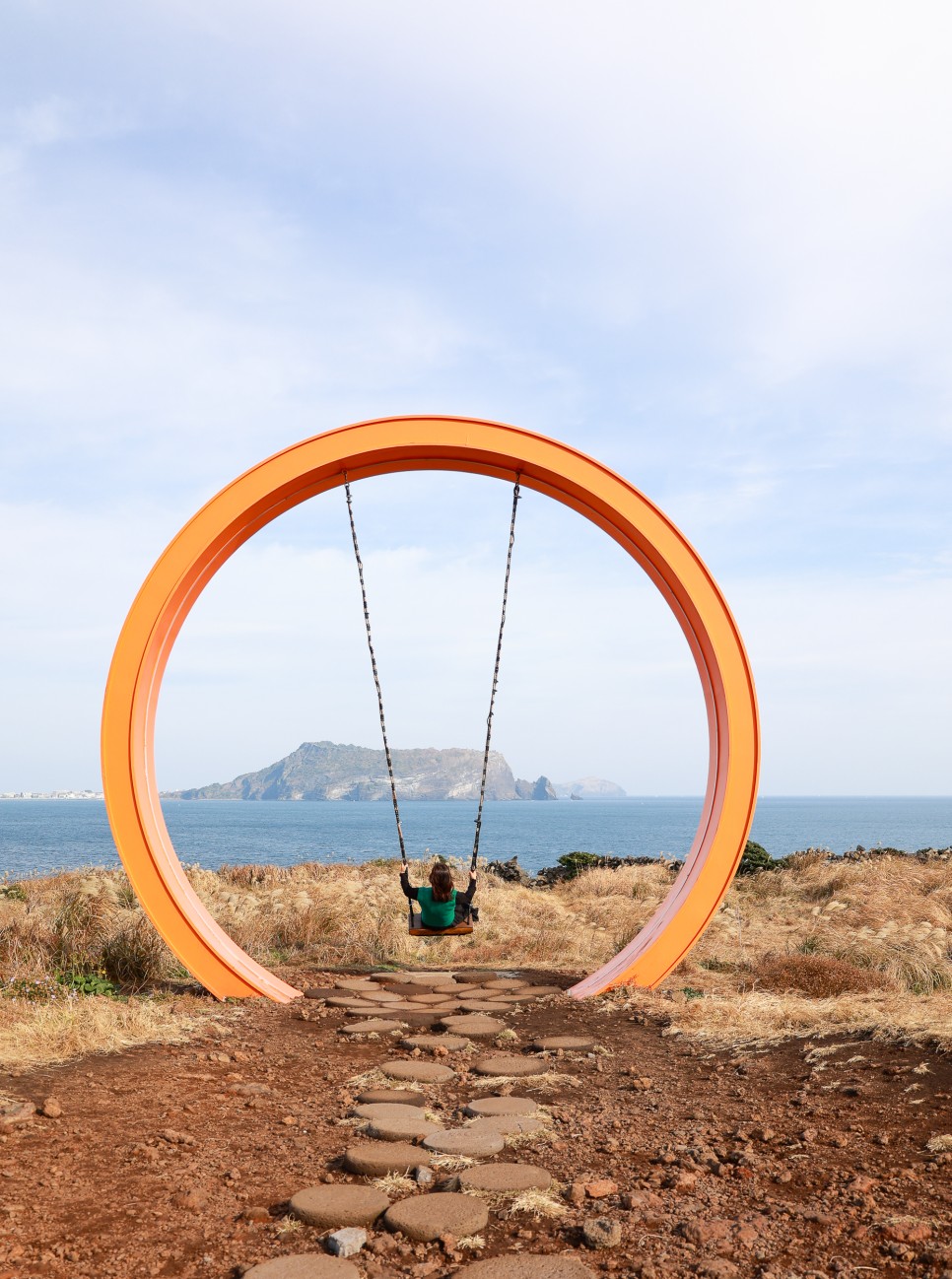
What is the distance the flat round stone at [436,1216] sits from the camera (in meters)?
3.38

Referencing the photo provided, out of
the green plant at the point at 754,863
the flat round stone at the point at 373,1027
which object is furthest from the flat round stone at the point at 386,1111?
the green plant at the point at 754,863

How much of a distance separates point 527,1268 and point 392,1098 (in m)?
2.13

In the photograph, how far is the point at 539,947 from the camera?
10586 mm

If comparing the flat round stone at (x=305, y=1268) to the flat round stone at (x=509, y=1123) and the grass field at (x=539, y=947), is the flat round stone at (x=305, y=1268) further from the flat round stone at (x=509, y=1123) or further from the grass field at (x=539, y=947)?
the grass field at (x=539, y=947)

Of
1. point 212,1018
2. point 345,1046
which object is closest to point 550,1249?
point 345,1046

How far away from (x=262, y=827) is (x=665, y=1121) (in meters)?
84.2

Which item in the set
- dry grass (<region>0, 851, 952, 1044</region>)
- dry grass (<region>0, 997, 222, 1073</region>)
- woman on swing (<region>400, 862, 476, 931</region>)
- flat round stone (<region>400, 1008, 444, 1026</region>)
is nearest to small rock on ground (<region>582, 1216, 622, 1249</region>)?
dry grass (<region>0, 851, 952, 1044</region>)

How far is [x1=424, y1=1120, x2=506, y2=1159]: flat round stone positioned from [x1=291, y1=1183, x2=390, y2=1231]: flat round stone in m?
0.55

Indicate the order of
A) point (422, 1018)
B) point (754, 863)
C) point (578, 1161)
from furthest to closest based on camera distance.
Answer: point (754, 863) → point (422, 1018) → point (578, 1161)

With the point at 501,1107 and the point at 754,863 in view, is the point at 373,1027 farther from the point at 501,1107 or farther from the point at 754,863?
the point at 754,863

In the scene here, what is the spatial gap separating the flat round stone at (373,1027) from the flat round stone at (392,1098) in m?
1.52

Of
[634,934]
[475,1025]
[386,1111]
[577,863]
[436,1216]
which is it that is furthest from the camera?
[577,863]

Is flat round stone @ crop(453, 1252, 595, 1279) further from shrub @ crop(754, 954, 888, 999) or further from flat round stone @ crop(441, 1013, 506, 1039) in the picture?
shrub @ crop(754, 954, 888, 999)

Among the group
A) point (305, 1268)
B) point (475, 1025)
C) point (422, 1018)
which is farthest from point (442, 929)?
point (305, 1268)
